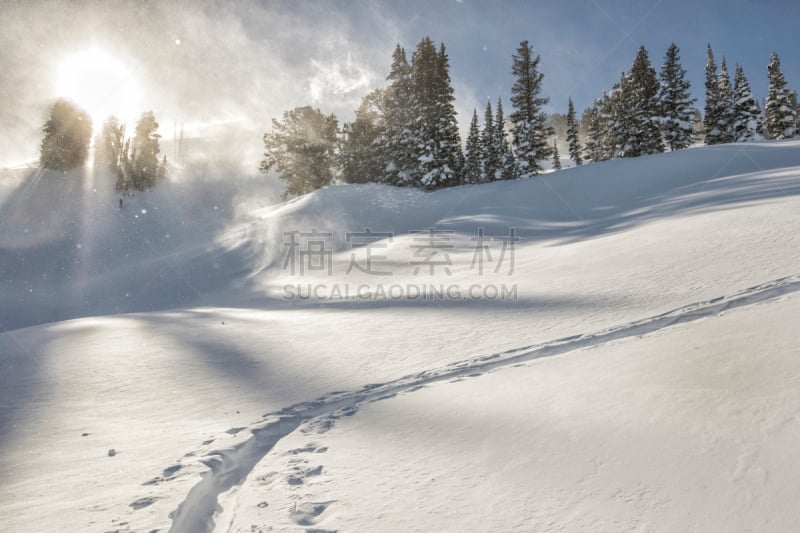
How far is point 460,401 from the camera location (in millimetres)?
4180

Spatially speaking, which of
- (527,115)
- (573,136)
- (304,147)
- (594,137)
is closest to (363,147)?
(304,147)

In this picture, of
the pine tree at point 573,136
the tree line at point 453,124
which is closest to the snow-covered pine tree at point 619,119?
the tree line at point 453,124

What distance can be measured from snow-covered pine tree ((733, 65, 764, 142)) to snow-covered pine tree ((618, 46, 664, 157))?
9.62 m

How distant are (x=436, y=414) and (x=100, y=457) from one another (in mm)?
3008

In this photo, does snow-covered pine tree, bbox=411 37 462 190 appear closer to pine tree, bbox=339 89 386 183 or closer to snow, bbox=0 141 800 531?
pine tree, bbox=339 89 386 183

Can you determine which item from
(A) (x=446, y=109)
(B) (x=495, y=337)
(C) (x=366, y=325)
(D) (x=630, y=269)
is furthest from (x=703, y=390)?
(A) (x=446, y=109)

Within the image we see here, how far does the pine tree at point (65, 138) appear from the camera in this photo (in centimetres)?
3750

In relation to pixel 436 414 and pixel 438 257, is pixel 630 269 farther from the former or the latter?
pixel 438 257

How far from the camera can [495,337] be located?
607 cm

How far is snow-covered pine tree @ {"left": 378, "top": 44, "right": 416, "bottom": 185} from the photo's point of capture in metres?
32.7

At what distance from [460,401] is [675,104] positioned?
4094 centimetres

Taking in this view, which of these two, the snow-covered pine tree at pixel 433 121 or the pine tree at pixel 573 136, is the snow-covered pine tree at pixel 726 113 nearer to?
the pine tree at pixel 573 136

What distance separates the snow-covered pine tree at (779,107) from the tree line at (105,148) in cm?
5828

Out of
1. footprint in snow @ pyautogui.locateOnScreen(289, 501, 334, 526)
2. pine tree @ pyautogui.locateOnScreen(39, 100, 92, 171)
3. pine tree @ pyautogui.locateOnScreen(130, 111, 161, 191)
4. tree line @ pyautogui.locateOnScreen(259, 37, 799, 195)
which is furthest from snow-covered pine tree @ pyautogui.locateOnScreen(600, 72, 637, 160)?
pine tree @ pyautogui.locateOnScreen(39, 100, 92, 171)
